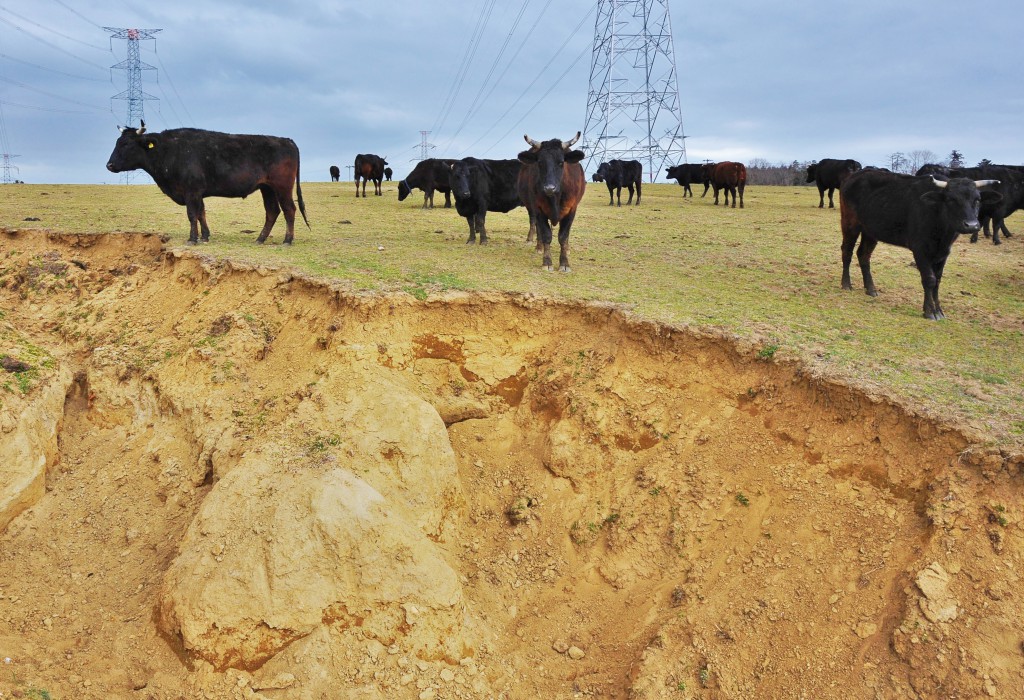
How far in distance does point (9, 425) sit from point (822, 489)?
7.36m

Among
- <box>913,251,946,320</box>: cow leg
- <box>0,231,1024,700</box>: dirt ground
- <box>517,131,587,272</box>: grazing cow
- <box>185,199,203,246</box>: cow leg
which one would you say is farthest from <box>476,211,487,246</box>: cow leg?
<box>913,251,946,320</box>: cow leg

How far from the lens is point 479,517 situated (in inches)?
272

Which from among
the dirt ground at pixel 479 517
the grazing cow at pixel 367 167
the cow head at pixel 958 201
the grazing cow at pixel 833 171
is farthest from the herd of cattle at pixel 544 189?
the grazing cow at pixel 367 167

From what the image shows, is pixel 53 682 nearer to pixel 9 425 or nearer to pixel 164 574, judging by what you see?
pixel 164 574

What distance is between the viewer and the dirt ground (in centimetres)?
485

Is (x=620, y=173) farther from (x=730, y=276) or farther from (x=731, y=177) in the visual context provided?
(x=730, y=276)

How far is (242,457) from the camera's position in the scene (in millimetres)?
6184

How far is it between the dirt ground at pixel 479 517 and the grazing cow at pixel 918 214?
3.27 meters

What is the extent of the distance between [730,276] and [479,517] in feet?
17.4

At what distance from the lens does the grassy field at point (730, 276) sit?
631cm

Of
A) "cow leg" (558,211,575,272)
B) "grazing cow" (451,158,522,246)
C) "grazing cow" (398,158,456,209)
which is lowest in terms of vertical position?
"cow leg" (558,211,575,272)

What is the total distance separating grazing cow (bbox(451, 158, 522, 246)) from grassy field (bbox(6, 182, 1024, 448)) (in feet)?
1.94

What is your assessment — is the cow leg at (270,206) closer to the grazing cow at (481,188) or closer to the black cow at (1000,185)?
the grazing cow at (481,188)

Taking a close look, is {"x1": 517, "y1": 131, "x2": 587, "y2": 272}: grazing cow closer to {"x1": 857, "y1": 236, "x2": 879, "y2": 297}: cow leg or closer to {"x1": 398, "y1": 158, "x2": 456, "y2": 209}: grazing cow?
{"x1": 857, "y1": 236, "x2": 879, "y2": 297}: cow leg
